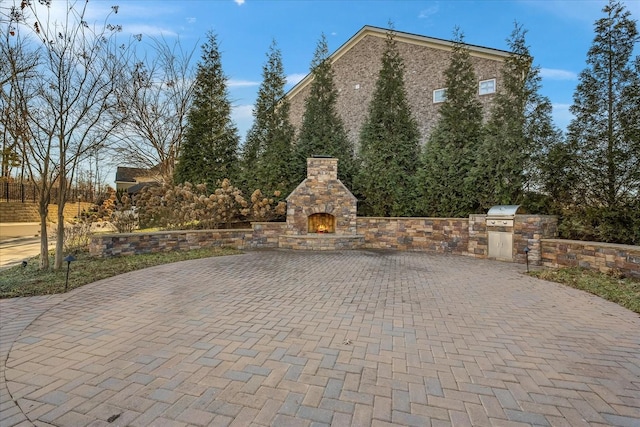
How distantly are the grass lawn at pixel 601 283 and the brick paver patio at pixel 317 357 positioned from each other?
0.42 m

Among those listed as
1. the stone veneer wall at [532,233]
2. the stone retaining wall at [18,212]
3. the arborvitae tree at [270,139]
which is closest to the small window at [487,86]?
the stone veneer wall at [532,233]

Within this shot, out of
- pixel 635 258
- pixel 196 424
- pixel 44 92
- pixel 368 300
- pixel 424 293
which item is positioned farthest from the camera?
pixel 44 92

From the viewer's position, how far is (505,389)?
2.43m

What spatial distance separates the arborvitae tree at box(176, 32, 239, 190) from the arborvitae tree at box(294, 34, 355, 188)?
3.01m

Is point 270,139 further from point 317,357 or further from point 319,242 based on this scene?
point 317,357

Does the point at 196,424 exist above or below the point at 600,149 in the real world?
below

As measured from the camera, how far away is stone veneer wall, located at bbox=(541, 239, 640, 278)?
5864mm

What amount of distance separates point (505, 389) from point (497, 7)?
1262 cm

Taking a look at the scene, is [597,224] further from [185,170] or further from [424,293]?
[185,170]

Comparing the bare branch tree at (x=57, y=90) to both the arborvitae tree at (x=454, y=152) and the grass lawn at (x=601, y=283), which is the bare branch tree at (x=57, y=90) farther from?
the grass lawn at (x=601, y=283)

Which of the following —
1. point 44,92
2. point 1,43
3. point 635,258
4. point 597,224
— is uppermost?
point 1,43

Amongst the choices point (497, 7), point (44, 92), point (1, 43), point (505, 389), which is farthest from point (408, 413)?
point (497, 7)

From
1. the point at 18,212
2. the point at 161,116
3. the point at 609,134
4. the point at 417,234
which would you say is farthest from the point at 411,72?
the point at 18,212

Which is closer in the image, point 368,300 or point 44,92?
point 368,300
